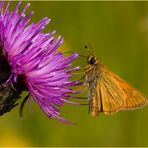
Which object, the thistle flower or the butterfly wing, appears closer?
the thistle flower

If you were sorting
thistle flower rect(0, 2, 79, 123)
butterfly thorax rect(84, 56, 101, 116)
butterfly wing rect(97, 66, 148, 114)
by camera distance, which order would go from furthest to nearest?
butterfly wing rect(97, 66, 148, 114)
butterfly thorax rect(84, 56, 101, 116)
thistle flower rect(0, 2, 79, 123)

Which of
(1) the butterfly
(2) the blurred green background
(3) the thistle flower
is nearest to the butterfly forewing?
(1) the butterfly

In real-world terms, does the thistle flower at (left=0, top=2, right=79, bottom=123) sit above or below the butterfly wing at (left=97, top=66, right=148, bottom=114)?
above

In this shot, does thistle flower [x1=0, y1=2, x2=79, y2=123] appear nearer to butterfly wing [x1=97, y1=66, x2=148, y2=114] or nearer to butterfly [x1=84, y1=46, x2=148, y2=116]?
butterfly [x1=84, y1=46, x2=148, y2=116]

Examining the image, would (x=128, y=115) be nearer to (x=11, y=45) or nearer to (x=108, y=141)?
(x=108, y=141)

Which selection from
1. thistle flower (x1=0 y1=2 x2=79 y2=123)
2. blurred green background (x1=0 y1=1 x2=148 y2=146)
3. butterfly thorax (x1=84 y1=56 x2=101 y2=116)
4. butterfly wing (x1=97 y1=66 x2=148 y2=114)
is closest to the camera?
thistle flower (x1=0 y1=2 x2=79 y2=123)

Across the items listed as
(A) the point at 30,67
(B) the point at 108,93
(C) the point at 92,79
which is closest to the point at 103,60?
(B) the point at 108,93
